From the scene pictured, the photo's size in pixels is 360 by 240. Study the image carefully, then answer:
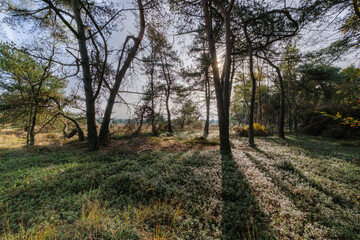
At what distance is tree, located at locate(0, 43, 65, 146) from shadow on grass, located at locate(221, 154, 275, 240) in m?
10.6

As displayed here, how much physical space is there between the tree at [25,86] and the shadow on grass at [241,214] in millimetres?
10632

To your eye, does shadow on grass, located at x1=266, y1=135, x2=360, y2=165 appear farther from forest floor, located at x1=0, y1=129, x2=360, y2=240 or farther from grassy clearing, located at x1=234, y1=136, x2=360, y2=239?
forest floor, located at x1=0, y1=129, x2=360, y2=240

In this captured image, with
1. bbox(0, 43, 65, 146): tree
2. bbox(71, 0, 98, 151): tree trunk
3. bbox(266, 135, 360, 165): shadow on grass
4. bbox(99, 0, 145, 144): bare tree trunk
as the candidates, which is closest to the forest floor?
bbox(266, 135, 360, 165): shadow on grass

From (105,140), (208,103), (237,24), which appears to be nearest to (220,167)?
(105,140)

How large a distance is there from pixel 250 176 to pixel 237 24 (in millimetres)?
8446

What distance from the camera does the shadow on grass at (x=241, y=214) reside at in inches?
78.0

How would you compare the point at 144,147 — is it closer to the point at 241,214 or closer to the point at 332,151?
the point at 241,214

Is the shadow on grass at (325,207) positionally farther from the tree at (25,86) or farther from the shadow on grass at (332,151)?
the tree at (25,86)

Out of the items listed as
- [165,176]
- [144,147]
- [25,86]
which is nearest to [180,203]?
[165,176]

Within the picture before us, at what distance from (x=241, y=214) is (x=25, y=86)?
13713 millimetres

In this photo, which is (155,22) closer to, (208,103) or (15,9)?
(15,9)

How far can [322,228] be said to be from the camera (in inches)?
84.6

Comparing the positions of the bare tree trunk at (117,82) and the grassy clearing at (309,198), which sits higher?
the bare tree trunk at (117,82)

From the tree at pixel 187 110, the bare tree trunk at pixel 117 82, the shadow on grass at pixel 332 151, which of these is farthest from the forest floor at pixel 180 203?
the tree at pixel 187 110
